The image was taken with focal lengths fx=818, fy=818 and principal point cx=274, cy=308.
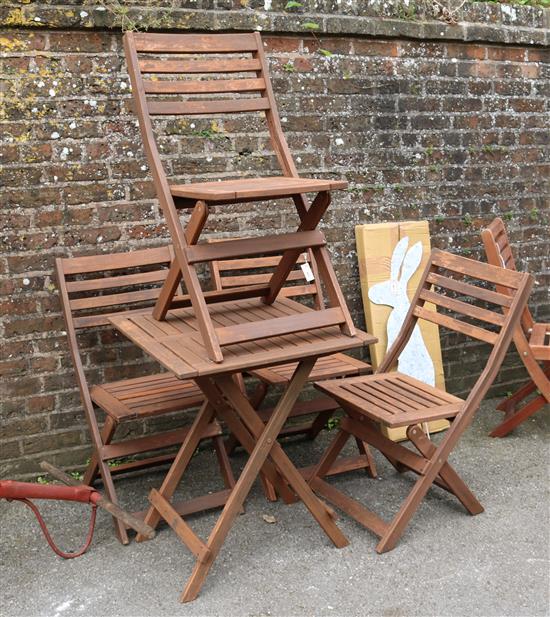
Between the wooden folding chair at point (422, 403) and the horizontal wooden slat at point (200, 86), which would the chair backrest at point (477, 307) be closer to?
the wooden folding chair at point (422, 403)

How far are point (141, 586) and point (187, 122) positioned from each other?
91.1 inches

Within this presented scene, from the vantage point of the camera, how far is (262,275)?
14.8 ft

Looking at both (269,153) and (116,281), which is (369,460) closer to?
(116,281)

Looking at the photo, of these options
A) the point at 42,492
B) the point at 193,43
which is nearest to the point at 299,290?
the point at 193,43

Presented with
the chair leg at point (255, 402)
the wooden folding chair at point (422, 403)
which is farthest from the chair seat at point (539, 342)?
the chair leg at point (255, 402)

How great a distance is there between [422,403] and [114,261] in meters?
1.67

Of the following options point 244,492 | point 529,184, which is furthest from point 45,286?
point 529,184

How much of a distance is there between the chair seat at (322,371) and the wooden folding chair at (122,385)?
35 centimetres

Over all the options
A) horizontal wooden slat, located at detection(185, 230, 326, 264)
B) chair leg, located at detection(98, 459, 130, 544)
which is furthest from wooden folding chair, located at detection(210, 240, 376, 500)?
horizontal wooden slat, located at detection(185, 230, 326, 264)

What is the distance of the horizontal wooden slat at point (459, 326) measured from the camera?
3.66 meters

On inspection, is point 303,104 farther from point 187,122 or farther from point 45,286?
point 45,286

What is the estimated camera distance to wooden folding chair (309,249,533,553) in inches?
138

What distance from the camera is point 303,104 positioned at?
14.9ft

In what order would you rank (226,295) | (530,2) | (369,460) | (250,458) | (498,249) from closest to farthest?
(250,458), (226,295), (369,460), (498,249), (530,2)
